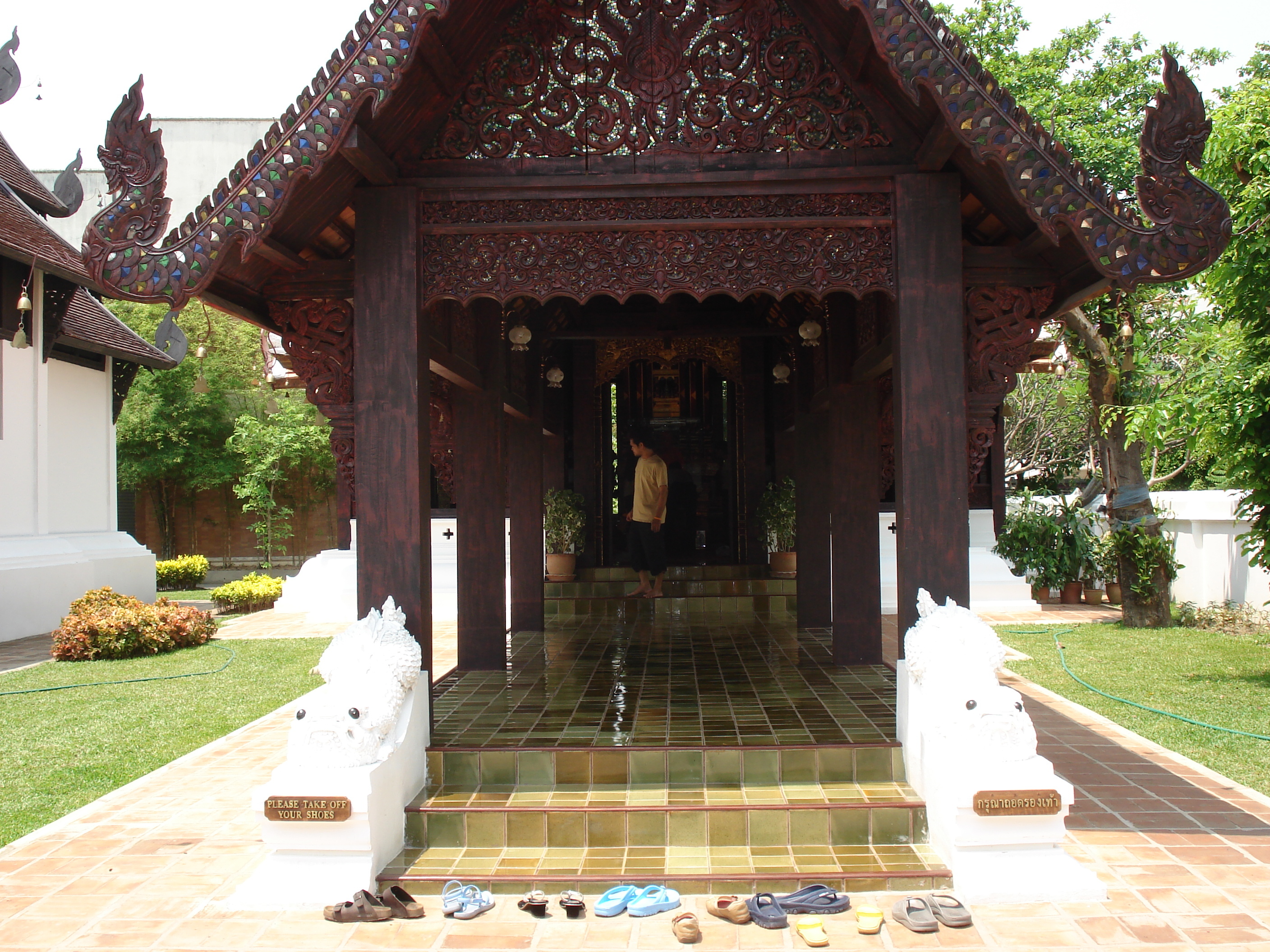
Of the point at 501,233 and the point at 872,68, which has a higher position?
the point at 872,68

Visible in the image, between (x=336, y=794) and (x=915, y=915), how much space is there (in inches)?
81.6

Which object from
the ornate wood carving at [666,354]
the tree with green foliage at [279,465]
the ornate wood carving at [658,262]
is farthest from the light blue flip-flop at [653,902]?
the tree with green foliage at [279,465]

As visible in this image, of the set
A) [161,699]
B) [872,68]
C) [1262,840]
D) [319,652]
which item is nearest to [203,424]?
[319,652]

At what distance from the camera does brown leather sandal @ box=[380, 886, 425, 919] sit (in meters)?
3.21

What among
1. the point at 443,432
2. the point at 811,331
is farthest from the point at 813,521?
the point at 443,432

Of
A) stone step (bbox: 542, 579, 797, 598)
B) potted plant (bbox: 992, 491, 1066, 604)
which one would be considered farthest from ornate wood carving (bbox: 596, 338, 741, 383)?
potted plant (bbox: 992, 491, 1066, 604)

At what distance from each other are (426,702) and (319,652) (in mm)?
5846

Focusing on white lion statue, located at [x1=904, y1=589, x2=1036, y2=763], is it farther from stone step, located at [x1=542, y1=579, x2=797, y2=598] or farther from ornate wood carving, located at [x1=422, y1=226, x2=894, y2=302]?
stone step, located at [x1=542, y1=579, x2=797, y2=598]

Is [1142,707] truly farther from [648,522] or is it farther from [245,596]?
[245,596]

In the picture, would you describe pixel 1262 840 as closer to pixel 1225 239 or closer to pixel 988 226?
pixel 1225 239

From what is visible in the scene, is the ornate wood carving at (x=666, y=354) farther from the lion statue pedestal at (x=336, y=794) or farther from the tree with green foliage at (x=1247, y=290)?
the lion statue pedestal at (x=336, y=794)

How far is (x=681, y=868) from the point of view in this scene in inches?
136

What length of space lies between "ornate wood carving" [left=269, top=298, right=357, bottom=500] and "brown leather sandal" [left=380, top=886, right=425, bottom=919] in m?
1.70

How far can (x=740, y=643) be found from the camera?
6777 mm
